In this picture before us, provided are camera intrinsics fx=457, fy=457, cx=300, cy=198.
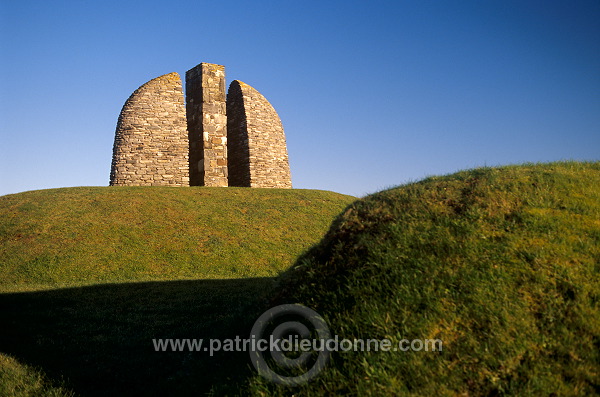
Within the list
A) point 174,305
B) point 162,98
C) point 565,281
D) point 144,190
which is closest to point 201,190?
point 144,190

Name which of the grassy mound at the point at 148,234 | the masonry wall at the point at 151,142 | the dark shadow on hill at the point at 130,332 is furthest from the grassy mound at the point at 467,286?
the masonry wall at the point at 151,142

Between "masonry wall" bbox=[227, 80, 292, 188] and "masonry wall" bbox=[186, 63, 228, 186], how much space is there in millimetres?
1423

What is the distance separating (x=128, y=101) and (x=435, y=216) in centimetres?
2357

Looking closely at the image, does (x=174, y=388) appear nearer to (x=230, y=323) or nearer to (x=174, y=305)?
(x=230, y=323)

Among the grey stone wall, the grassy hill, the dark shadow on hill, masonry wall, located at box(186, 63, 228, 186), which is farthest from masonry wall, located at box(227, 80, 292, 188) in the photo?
the grassy hill

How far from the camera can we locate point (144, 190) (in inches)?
926

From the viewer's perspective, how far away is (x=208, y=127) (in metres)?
26.4

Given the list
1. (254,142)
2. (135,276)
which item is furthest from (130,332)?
(254,142)

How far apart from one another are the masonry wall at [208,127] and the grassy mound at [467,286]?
1950 centimetres

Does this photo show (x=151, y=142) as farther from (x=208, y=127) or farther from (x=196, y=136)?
(x=208, y=127)

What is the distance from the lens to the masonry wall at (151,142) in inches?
1003

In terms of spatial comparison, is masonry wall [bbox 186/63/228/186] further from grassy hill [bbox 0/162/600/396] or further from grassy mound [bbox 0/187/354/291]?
grassy hill [bbox 0/162/600/396]

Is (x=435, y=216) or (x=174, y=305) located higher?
(x=435, y=216)

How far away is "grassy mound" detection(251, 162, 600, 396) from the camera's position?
4586 millimetres
